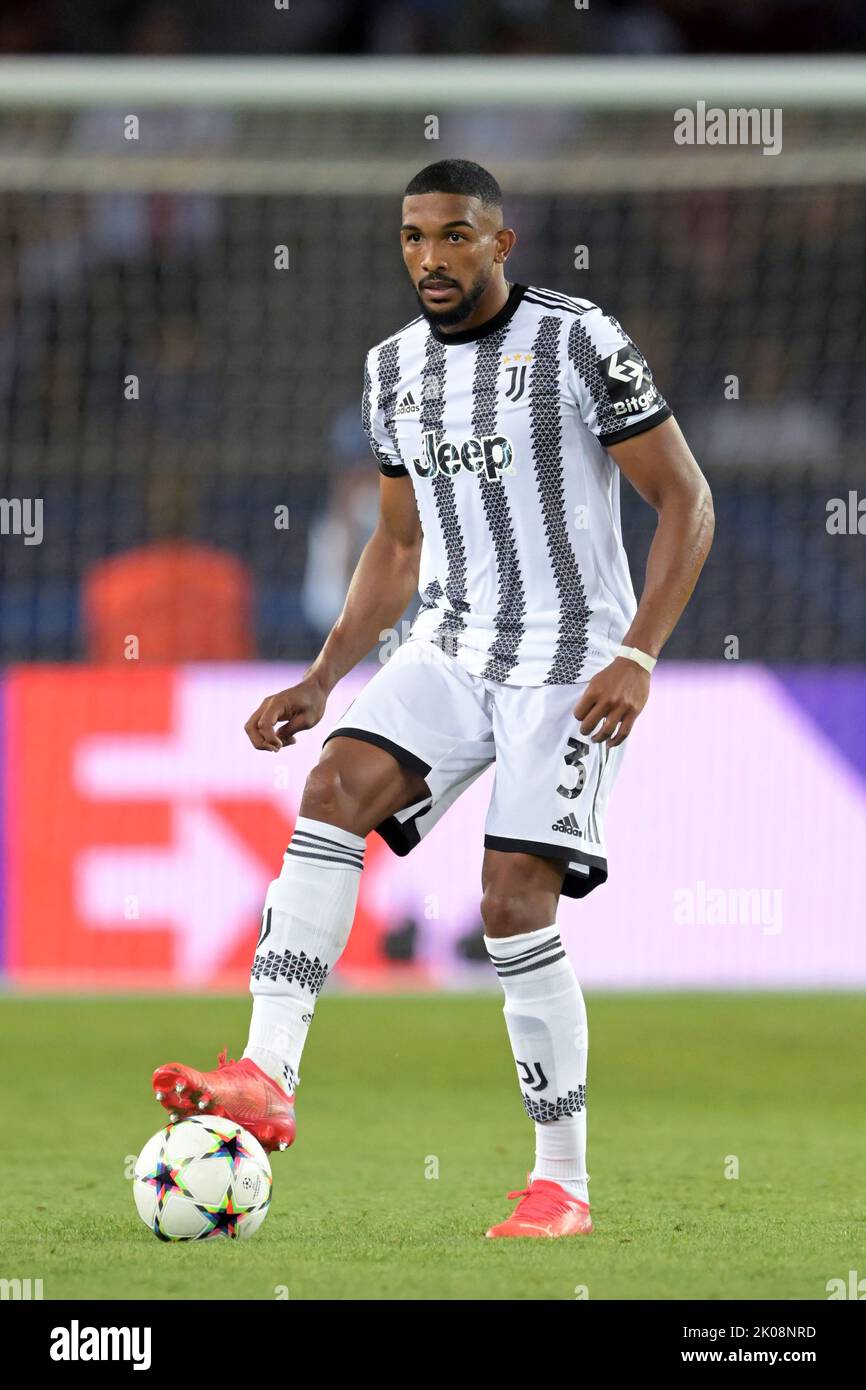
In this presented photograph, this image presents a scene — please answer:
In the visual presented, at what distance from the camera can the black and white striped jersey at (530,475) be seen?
426 cm

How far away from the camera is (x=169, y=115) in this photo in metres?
11.4

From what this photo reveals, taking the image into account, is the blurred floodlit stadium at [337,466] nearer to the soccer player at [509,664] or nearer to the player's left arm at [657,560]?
the soccer player at [509,664]

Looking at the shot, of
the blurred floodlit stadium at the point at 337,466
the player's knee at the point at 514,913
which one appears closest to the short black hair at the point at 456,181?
the player's knee at the point at 514,913

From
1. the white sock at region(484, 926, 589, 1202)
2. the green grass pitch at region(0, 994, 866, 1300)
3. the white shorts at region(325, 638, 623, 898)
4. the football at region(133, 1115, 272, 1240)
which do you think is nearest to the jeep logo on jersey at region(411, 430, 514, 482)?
the white shorts at region(325, 638, 623, 898)

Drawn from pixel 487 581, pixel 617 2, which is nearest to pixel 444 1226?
pixel 487 581

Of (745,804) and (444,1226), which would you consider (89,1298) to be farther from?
(745,804)

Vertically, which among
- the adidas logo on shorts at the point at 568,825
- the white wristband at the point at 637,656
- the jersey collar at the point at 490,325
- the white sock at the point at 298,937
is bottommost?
the white sock at the point at 298,937

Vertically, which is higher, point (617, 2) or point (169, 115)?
point (617, 2)

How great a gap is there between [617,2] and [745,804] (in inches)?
324

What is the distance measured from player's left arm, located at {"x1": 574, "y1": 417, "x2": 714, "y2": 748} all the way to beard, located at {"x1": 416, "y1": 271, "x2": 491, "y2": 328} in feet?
1.40

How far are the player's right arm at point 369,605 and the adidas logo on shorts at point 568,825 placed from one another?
Answer: 1.94 ft

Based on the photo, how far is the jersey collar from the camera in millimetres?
4367

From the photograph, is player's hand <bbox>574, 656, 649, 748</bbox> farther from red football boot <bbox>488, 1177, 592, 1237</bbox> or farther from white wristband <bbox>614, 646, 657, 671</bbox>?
red football boot <bbox>488, 1177, 592, 1237</bbox>

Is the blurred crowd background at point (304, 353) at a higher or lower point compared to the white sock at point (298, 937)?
higher
